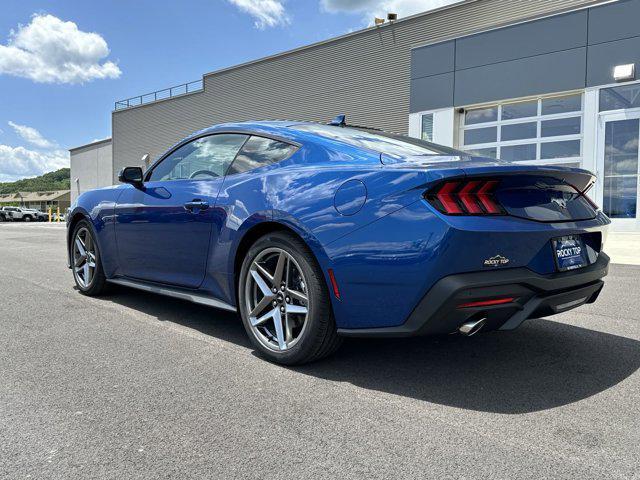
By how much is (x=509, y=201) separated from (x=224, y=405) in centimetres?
167

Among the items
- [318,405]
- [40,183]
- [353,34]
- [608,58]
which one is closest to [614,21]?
[608,58]

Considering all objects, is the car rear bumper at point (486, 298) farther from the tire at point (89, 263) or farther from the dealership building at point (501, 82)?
the dealership building at point (501, 82)

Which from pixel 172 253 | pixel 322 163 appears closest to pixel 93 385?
pixel 172 253

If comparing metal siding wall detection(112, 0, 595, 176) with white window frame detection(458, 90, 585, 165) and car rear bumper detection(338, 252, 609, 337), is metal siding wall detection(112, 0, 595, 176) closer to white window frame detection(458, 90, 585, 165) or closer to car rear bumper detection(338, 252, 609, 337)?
white window frame detection(458, 90, 585, 165)

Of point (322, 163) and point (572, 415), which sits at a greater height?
point (322, 163)

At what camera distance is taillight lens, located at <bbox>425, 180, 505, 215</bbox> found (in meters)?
2.41

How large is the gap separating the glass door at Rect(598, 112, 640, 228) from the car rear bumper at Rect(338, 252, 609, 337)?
12.8 metres

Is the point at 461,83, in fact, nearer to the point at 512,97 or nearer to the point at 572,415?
the point at 512,97

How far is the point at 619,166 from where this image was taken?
13805 mm

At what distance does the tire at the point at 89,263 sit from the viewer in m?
4.84

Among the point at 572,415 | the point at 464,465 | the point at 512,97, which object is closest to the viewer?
the point at 464,465

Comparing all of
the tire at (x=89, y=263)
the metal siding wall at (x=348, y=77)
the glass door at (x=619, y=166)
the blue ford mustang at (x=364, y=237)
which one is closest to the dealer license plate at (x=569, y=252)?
the blue ford mustang at (x=364, y=237)

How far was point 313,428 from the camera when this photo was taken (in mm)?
2215

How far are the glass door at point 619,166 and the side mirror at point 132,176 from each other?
1317 cm
